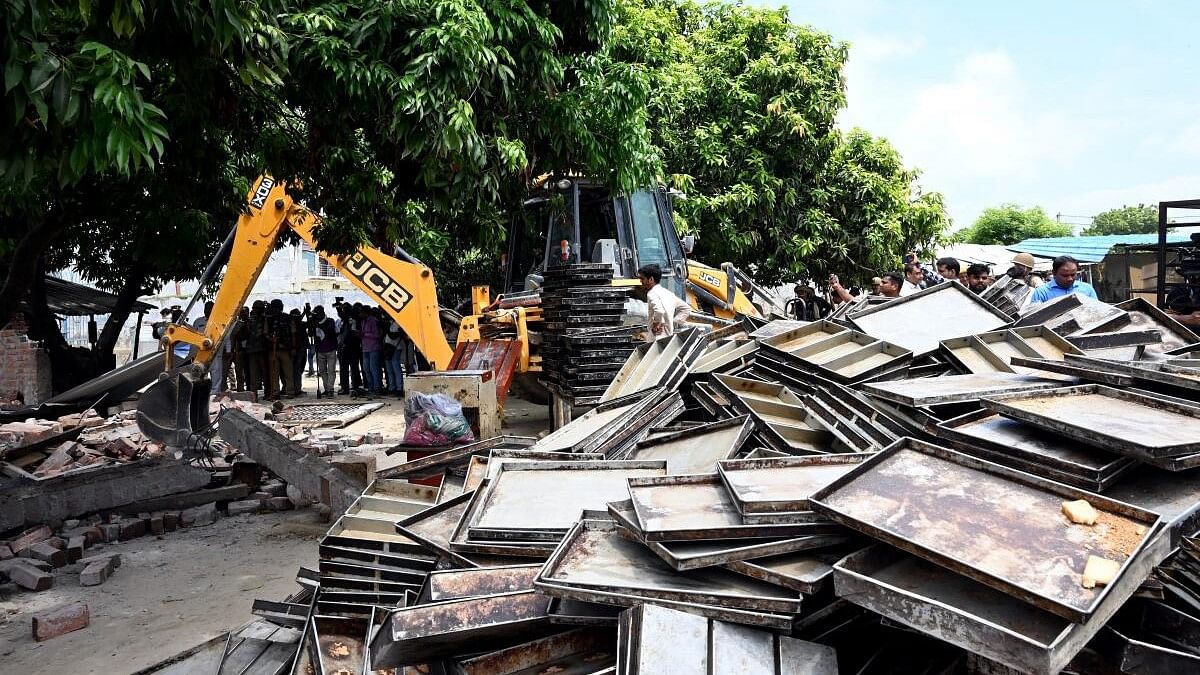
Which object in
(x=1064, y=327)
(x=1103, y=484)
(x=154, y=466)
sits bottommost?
(x=154, y=466)

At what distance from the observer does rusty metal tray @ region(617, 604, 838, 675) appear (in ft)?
8.43

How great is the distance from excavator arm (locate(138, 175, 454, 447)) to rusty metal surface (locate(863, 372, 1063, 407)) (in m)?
5.13

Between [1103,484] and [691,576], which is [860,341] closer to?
[1103,484]

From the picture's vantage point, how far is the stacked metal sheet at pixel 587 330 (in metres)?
8.54

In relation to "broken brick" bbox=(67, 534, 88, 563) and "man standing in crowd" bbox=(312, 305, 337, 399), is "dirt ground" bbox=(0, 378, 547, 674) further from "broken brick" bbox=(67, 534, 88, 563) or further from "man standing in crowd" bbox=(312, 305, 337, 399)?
"man standing in crowd" bbox=(312, 305, 337, 399)

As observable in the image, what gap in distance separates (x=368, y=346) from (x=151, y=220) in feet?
26.3

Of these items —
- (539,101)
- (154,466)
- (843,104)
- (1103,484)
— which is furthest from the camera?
(843,104)

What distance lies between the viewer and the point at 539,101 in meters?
6.99

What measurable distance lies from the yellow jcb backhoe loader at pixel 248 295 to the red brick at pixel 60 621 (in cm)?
328

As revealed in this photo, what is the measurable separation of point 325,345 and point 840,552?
53.2ft

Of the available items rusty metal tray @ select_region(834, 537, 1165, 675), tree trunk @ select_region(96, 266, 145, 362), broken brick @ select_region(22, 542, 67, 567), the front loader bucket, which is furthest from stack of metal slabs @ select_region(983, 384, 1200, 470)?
tree trunk @ select_region(96, 266, 145, 362)

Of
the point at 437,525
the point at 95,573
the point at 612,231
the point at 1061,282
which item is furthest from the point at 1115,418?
the point at 612,231

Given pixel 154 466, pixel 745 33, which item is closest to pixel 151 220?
pixel 154 466

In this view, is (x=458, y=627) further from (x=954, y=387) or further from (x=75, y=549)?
(x=75, y=549)
